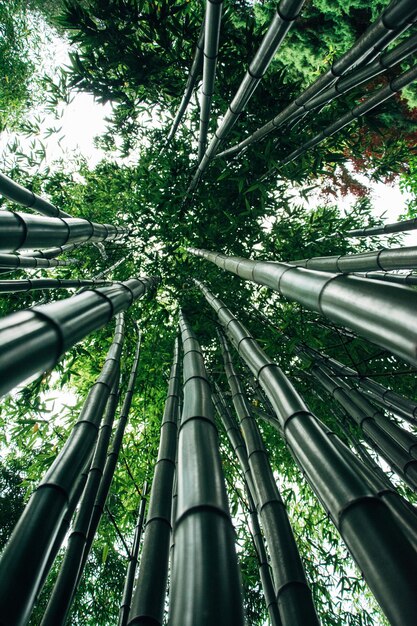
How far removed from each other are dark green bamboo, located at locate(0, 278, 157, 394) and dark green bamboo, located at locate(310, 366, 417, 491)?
2589 millimetres

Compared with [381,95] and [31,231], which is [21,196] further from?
[381,95]

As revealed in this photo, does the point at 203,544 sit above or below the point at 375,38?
below

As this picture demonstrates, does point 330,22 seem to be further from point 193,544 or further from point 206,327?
point 193,544

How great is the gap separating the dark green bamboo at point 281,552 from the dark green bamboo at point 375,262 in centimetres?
151

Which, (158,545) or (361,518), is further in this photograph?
(158,545)

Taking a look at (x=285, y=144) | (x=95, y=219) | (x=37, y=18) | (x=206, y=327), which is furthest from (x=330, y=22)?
(x=206, y=327)

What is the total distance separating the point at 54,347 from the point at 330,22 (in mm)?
10578

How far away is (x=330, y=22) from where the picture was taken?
7.75m

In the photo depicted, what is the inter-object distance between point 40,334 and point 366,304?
1.03 metres

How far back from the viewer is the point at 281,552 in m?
1.54

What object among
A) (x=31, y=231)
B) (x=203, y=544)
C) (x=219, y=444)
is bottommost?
(x=203, y=544)

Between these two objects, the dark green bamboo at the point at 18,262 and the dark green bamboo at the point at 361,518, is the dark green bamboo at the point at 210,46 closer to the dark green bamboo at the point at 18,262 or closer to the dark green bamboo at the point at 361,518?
the dark green bamboo at the point at 18,262

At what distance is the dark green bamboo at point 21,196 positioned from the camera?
2.14 m

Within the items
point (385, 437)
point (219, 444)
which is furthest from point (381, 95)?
point (219, 444)
